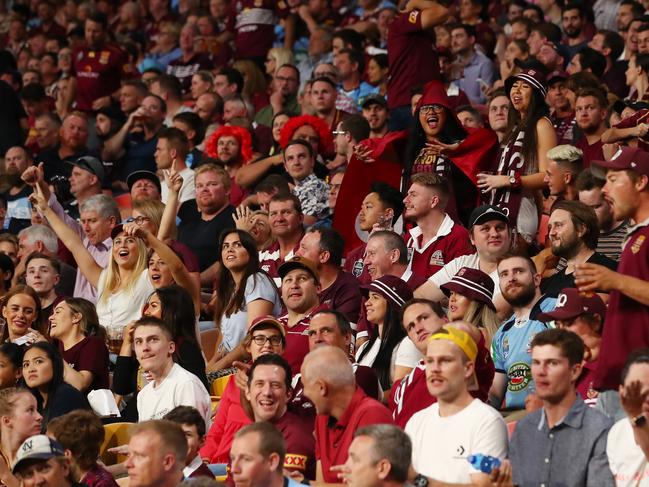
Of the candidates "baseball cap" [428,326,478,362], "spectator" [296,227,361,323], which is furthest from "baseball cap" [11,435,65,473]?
"spectator" [296,227,361,323]

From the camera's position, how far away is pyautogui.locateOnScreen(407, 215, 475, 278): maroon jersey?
9.55 meters

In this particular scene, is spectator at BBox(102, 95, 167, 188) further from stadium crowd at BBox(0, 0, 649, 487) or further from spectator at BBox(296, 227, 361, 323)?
spectator at BBox(296, 227, 361, 323)

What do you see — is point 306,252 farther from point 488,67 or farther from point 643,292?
point 488,67

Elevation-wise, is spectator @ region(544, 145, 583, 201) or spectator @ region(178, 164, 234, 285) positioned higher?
spectator @ region(544, 145, 583, 201)

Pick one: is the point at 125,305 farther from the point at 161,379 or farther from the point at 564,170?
the point at 564,170

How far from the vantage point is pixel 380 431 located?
5.89 m

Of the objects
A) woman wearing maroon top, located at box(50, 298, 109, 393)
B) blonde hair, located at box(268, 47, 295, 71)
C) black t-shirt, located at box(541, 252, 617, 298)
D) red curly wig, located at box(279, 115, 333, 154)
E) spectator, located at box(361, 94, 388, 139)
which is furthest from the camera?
blonde hair, located at box(268, 47, 295, 71)

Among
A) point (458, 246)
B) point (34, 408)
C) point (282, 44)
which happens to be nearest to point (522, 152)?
point (458, 246)

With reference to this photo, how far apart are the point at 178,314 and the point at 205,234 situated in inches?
103

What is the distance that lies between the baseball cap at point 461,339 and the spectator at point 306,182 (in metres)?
4.78

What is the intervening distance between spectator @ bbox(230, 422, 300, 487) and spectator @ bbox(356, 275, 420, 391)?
5.66ft

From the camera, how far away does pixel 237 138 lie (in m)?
12.6

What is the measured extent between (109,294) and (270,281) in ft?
4.15

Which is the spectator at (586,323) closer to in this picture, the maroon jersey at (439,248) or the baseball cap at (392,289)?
the baseball cap at (392,289)
